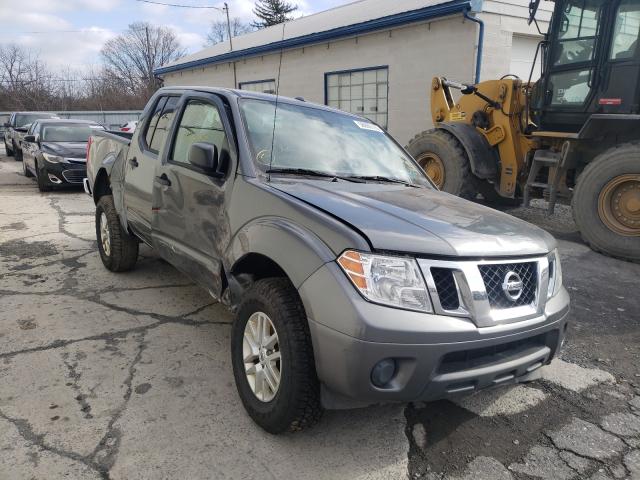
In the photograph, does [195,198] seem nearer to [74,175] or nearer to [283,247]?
[283,247]

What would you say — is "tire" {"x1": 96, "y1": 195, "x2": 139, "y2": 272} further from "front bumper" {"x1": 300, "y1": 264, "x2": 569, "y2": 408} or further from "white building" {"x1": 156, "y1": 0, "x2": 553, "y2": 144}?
"white building" {"x1": 156, "y1": 0, "x2": 553, "y2": 144}

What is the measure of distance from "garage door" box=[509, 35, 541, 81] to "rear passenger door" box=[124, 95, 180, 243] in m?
9.13

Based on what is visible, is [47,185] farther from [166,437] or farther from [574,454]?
[574,454]

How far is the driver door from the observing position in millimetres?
6188

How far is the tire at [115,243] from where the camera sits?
4.92 meters

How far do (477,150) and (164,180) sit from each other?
17.3 ft

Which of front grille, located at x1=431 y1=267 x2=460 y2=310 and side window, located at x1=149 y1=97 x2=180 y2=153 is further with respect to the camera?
side window, located at x1=149 y1=97 x2=180 y2=153

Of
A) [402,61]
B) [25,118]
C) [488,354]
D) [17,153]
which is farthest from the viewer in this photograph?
[25,118]

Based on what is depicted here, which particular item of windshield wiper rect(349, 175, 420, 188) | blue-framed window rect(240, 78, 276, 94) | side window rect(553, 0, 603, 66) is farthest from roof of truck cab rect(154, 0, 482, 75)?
windshield wiper rect(349, 175, 420, 188)

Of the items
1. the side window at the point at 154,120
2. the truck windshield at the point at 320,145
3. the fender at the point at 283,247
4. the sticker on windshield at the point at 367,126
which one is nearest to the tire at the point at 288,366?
the fender at the point at 283,247

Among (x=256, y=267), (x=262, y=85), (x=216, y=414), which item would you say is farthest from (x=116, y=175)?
(x=262, y=85)

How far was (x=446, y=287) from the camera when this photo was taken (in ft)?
7.32

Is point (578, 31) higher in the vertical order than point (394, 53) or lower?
lower

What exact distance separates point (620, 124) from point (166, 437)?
627 cm
